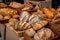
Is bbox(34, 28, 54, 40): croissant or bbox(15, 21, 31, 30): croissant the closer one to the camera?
bbox(34, 28, 54, 40): croissant

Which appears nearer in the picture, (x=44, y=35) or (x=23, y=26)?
(x=44, y=35)

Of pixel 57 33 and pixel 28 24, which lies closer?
pixel 57 33

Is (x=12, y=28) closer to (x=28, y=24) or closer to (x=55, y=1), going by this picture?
(x=28, y=24)

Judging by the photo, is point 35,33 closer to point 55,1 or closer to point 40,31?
point 40,31

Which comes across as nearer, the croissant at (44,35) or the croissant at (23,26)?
the croissant at (44,35)

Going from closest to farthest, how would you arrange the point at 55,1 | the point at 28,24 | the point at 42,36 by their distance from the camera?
the point at 42,36, the point at 28,24, the point at 55,1

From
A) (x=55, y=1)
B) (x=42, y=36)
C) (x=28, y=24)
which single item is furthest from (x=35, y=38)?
(x=55, y=1)

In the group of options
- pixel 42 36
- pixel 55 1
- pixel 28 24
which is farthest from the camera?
pixel 55 1
